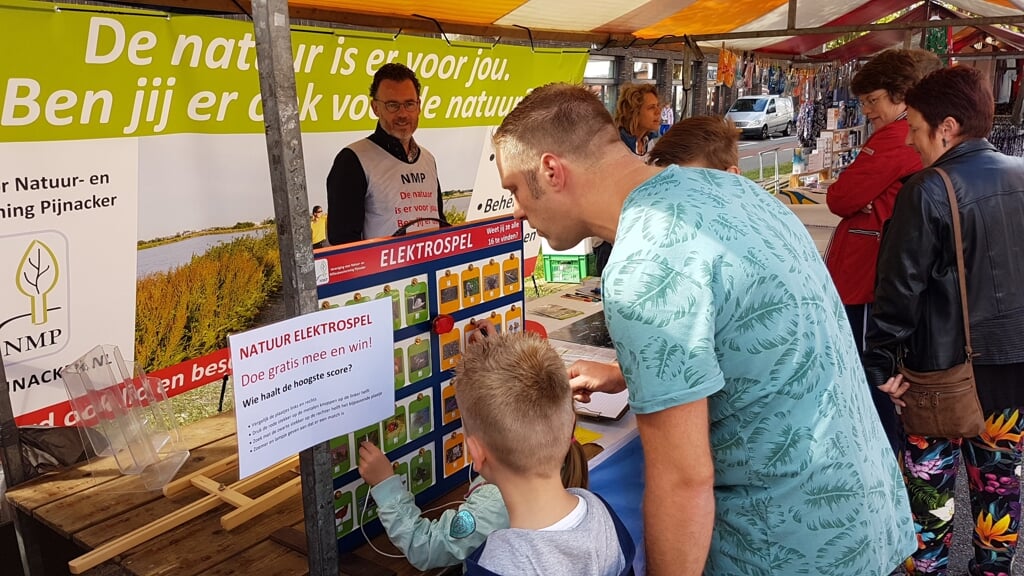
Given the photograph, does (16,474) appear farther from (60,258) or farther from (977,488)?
(977,488)

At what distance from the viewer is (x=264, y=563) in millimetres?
1383

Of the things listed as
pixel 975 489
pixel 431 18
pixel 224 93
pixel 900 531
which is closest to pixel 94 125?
pixel 224 93

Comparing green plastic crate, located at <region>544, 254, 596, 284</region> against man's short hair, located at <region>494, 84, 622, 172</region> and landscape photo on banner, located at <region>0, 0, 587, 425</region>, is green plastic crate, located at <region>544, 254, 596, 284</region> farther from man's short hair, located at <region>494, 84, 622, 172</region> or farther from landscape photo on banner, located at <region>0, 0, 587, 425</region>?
man's short hair, located at <region>494, 84, 622, 172</region>

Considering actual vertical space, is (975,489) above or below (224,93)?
below

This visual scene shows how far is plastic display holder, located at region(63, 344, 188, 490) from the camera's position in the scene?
5.49ft

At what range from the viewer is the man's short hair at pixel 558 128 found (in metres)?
1.21

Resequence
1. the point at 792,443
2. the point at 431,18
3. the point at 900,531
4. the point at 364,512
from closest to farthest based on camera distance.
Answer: the point at 792,443 < the point at 900,531 < the point at 364,512 < the point at 431,18

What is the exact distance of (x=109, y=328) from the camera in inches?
107

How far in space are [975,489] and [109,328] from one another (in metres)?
3.00

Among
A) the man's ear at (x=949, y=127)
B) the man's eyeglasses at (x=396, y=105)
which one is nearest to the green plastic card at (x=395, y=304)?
the man's ear at (x=949, y=127)

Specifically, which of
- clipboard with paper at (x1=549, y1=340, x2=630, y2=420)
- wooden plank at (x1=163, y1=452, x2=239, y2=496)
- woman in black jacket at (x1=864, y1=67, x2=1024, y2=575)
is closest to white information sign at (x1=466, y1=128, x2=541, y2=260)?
clipboard with paper at (x1=549, y1=340, x2=630, y2=420)

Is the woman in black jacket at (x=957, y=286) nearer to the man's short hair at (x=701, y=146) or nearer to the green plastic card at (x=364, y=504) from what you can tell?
the man's short hair at (x=701, y=146)

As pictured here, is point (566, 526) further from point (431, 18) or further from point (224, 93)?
point (431, 18)

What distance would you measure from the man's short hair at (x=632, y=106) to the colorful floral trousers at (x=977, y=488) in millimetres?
2577
